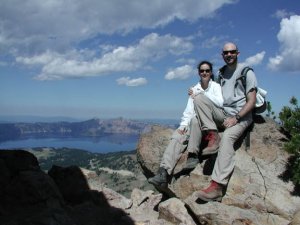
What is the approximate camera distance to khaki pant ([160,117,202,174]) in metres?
11.6

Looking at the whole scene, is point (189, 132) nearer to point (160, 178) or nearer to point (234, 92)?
point (160, 178)

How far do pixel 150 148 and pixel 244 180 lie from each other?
4.68m

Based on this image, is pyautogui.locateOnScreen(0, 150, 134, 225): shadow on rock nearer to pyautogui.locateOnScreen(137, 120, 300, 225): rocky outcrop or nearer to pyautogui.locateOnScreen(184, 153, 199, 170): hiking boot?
pyautogui.locateOnScreen(137, 120, 300, 225): rocky outcrop

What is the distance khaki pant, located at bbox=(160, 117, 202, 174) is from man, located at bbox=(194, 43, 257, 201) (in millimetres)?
261

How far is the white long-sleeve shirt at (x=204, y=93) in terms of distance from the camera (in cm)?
1190

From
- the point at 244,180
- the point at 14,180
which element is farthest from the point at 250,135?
the point at 14,180

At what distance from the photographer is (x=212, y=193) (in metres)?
11.2

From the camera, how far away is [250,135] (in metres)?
13.2

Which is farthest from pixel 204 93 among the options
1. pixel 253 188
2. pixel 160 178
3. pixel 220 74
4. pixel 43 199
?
pixel 43 199

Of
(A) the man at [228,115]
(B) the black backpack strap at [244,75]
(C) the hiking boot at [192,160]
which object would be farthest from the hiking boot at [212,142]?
(B) the black backpack strap at [244,75]

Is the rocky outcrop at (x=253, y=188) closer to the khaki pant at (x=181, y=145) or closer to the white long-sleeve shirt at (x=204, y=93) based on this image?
the khaki pant at (x=181, y=145)

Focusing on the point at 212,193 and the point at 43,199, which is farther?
the point at 43,199

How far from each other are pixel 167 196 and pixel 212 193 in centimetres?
361

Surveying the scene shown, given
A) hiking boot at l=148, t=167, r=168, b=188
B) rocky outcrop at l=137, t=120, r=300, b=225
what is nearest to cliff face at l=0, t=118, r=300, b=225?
rocky outcrop at l=137, t=120, r=300, b=225
